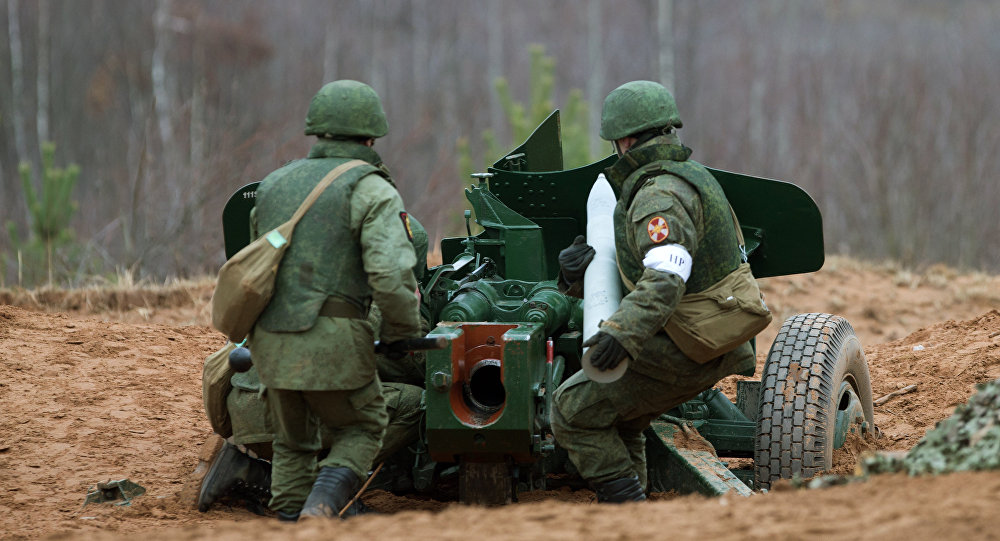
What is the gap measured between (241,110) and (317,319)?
684 inches

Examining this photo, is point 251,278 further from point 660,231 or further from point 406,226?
point 660,231

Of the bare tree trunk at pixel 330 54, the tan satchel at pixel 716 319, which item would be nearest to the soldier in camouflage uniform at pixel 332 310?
the tan satchel at pixel 716 319

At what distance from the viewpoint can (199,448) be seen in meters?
6.39

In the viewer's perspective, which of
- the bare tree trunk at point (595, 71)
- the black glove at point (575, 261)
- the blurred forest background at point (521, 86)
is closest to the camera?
the black glove at point (575, 261)

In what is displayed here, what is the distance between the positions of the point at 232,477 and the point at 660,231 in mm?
2284

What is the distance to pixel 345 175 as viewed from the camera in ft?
15.4

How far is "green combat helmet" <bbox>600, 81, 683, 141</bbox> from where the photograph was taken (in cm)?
494

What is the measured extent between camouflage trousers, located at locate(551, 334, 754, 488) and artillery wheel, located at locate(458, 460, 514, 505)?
31cm

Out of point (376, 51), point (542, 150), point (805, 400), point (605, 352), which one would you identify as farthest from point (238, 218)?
point (376, 51)

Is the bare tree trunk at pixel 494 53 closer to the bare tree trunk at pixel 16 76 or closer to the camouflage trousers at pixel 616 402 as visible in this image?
the bare tree trunk at pixel 16 76

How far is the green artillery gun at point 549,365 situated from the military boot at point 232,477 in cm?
58

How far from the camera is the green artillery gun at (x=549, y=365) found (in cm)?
491

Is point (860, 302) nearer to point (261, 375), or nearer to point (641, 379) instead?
point (641, 379)

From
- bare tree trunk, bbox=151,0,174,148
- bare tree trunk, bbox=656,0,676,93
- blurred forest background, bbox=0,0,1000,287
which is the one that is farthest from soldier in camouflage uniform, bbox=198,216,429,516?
bare tree trunk, bbox=656,0,676,93
